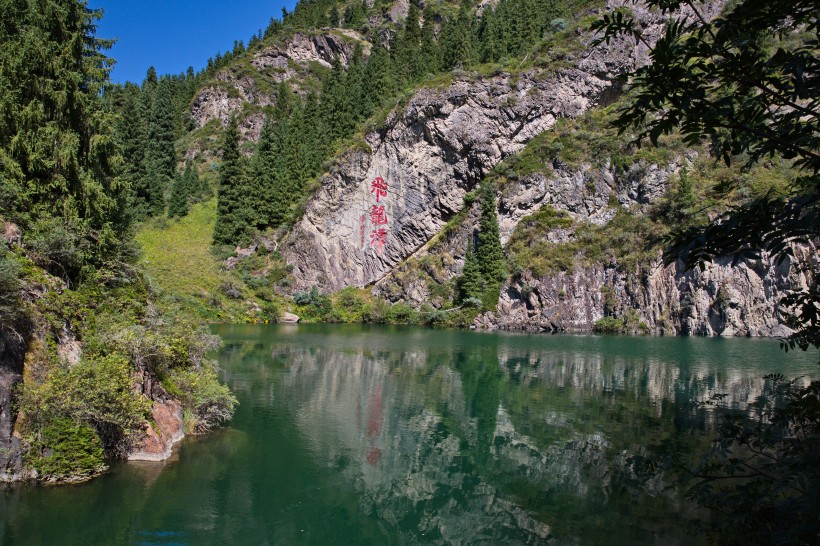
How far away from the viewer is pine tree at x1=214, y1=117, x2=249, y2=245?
6781 cm

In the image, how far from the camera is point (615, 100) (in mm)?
74938

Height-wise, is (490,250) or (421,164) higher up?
(421,164)

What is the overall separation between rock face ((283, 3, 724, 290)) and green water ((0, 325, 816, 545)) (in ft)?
140

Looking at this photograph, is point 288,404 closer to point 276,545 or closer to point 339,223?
point 276,545

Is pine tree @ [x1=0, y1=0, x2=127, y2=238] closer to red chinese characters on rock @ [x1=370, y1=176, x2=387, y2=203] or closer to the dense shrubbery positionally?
the dense shrubbery

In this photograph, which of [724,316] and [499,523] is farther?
A: [724,316]

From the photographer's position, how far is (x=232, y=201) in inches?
2687

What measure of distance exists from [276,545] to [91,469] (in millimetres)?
5349

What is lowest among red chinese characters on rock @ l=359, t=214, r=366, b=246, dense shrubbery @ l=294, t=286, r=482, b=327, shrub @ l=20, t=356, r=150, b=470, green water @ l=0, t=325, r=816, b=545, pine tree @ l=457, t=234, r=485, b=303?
green water @ l=0, t=325, r=816, b=545

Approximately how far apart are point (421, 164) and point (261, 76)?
48262 millimetres

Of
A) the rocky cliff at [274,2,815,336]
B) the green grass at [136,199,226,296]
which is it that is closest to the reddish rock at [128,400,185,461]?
the green grass at [136,199,226,296]

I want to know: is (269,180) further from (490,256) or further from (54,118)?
(54,118)

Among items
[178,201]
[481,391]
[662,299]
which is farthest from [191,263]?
[662,299]

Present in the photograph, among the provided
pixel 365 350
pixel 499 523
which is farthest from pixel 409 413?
pixel 365 350
